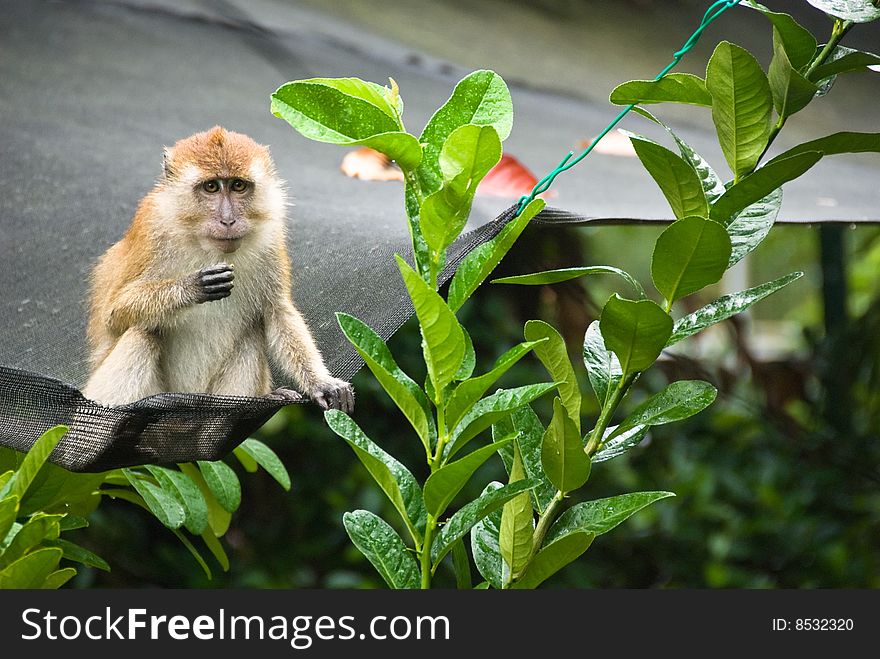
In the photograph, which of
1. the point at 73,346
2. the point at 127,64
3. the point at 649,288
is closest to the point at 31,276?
the point at 73,346

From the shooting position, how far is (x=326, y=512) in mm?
3252

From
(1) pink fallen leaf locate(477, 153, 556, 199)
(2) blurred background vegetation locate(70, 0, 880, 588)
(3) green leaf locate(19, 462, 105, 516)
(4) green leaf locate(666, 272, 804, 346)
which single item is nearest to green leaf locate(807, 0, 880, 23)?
(4) green leaf locate(666, 272, 804, 346)

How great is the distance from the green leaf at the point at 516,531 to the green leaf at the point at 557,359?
0.11 m

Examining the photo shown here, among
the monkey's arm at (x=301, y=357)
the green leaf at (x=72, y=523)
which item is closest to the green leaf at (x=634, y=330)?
the monkey's arm at (x=301, y=357)

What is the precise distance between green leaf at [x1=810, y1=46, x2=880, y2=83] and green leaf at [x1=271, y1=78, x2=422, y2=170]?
0.49 m

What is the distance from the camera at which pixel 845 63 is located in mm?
1192

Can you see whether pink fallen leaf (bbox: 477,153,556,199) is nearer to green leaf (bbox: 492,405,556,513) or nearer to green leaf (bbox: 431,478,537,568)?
green leaf (bbox: 492,405,556,513)

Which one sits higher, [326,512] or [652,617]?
[326,512]

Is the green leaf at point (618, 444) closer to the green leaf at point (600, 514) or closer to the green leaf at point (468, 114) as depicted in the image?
the green leaf at point (600, 514)

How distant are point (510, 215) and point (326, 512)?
6.77 ft

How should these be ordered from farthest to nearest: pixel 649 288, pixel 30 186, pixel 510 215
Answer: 1. pixel 649 288
2. pixel 30 186
3. pixel 510 215

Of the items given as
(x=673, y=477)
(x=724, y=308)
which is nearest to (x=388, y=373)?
(x=724, y=308)

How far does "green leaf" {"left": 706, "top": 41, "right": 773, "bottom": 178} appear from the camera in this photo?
3.81ft

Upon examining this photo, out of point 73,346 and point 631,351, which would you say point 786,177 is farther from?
point 73,346
